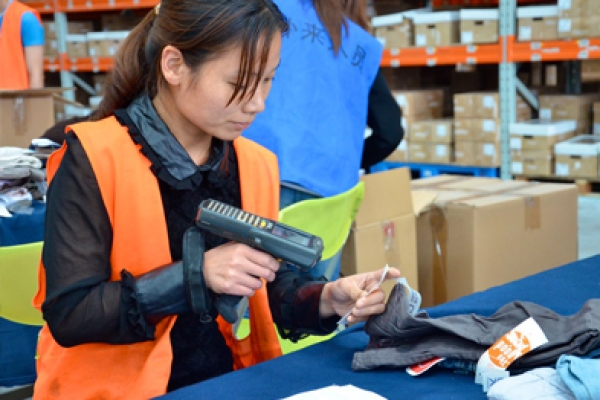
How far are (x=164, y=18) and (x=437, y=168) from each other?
14.3 ft

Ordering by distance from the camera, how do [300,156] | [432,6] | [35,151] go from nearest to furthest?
1. [300,156]
2. [35,151]
3. [432,6]

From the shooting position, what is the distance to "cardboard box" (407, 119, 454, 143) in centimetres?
527

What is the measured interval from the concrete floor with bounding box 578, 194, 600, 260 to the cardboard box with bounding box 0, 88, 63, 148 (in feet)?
8.36

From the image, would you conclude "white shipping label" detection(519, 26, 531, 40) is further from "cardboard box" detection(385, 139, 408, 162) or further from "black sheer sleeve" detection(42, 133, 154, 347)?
"black sheer sleeve" detection(42, 133, 154, 347)

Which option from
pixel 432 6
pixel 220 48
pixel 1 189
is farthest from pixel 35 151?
pixel 432 6

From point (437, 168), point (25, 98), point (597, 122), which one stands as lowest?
point (437, 168)

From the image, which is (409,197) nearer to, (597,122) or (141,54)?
(141,54)

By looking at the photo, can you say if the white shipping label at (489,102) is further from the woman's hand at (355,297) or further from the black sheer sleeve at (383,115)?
the woman's hand at (355,297)

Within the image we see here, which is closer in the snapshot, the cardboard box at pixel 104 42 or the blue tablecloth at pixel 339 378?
the blue tablecloth at pixel 339 378

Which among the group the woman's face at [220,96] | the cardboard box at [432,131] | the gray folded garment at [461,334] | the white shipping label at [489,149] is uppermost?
the woman's face at [220,96]

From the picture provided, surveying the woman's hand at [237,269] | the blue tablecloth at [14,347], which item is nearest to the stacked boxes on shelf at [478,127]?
the blue tablecloth at [14,347]

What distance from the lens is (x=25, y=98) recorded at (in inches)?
135

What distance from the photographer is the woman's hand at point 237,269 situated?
114 cm

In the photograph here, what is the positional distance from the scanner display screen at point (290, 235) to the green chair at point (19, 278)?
773 millimetres
